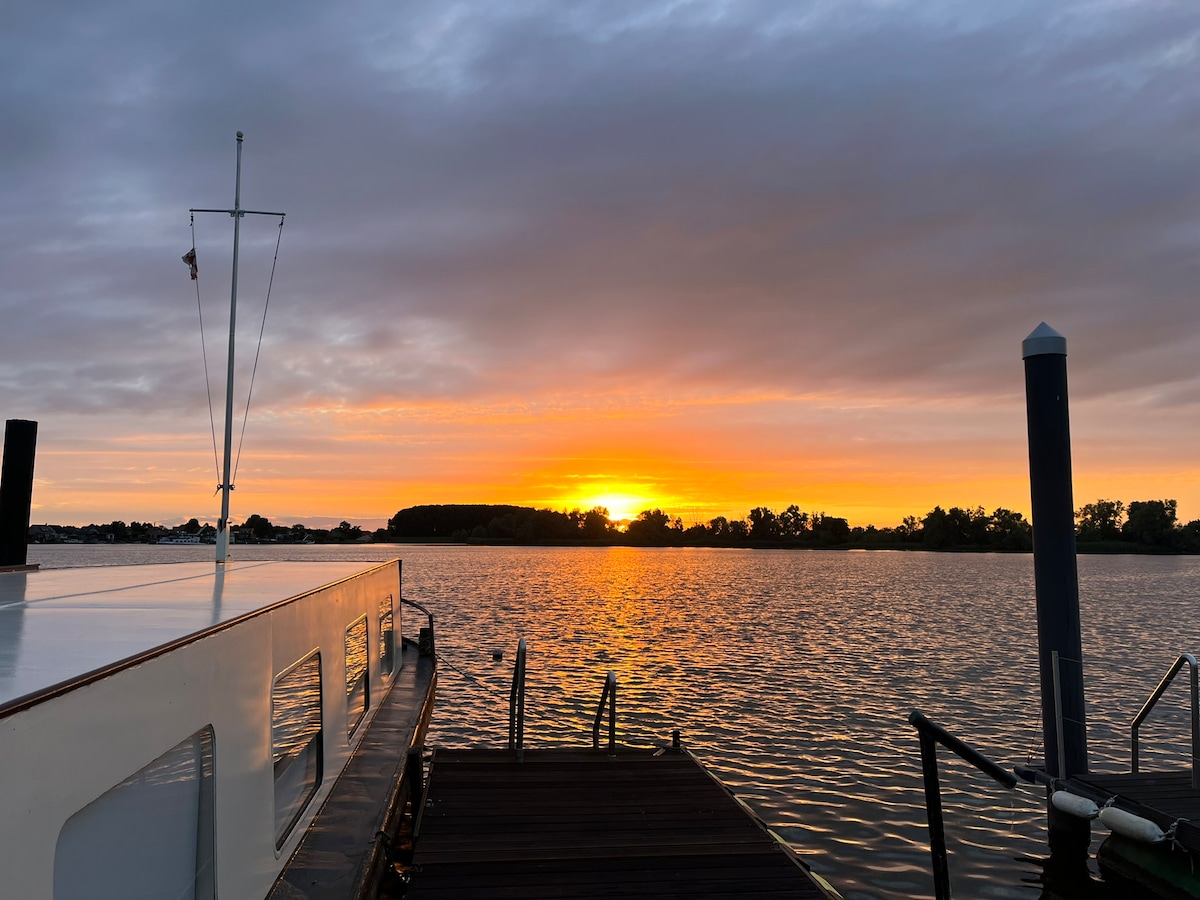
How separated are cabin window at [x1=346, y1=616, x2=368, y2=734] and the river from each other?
15.2ft

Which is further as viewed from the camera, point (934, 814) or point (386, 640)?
point (386, 640)

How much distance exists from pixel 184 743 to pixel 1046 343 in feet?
32.1

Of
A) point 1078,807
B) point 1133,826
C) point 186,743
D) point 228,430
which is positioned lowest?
point 1133,826

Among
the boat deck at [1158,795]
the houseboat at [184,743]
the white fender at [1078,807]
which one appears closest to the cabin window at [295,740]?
the houseboat at [184,743]

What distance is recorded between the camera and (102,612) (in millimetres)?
5703

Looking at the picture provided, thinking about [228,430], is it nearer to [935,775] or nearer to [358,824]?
[358,824]

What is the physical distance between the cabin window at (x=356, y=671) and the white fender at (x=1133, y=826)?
8.08 m

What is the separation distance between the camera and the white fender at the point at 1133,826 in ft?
25.0

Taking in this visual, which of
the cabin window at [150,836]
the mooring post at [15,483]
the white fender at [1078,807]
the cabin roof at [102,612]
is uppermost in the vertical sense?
the mooring post at [15,483]

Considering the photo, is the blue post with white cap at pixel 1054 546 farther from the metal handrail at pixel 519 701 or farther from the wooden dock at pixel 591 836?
the metal handrail at pixel 519 701

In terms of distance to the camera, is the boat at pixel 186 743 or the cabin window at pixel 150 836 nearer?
the boat at pixel 186 743

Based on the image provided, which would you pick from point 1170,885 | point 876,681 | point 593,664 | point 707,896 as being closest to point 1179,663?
point 1170,885

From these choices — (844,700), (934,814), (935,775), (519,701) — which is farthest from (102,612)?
(844,700)

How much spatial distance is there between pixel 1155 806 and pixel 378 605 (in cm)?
1052
